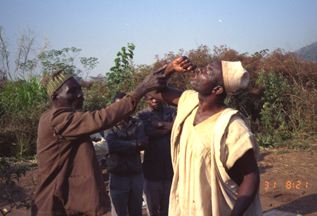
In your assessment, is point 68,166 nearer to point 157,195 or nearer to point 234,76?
point 234,76

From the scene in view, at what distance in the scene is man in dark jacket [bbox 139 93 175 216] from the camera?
4664 millimetres

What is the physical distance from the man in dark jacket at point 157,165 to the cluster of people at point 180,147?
158 centimetres

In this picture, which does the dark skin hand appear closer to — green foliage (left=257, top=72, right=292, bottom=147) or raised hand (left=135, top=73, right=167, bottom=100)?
raised hand (left=135, top=73, right=167, bottom=100)

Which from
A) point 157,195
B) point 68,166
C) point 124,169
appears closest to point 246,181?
point 68,166

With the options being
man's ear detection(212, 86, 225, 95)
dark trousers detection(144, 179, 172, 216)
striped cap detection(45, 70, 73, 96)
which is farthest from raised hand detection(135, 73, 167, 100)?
dark trousers detection(144, 179, 172, 216)

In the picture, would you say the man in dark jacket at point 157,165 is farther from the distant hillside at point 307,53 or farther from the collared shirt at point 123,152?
the distant hillside at point 307,53

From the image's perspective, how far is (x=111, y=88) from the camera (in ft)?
38.5

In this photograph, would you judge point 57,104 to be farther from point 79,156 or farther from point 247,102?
point 247,102

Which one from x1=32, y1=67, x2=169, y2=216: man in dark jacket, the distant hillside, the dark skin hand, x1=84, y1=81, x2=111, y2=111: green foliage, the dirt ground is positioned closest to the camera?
the dark skin hand

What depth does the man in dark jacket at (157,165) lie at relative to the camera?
4.66 metres

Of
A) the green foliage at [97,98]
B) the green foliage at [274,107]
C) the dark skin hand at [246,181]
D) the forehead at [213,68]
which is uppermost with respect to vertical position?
the forehead at [213,68]

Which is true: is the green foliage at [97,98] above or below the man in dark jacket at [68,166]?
below

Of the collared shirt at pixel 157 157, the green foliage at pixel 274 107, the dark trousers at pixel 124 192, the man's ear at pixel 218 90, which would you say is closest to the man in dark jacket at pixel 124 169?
the dark trousers at pixel 124 192
